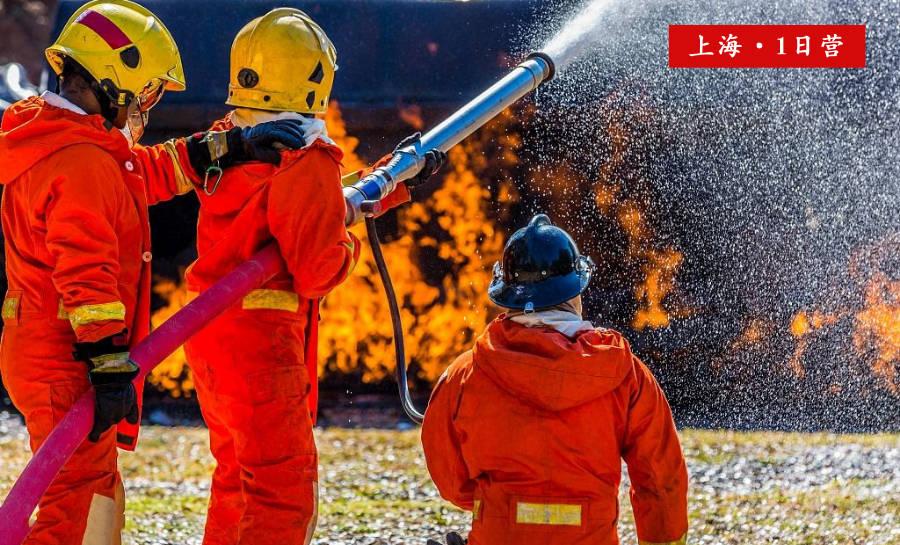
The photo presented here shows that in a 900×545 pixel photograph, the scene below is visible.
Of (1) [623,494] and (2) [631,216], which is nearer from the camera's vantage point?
(1) [623,494]

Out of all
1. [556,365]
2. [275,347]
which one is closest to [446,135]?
[275,347]

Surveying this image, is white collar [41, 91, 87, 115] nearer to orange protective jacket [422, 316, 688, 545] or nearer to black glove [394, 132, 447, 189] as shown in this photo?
black glove [394, 132, 447, 189]

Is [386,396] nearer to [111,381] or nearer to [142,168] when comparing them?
[142,168]

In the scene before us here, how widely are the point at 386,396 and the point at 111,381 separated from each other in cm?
419

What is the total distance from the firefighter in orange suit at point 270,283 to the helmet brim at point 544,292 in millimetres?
846

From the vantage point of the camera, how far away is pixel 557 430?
9.64 ft

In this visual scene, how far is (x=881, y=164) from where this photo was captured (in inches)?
305

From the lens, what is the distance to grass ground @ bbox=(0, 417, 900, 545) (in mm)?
5160

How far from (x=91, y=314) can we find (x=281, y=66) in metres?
1.07

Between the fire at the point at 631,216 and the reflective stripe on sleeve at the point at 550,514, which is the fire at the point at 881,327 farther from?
the reflective stripe on sleeve at the point at 550,514

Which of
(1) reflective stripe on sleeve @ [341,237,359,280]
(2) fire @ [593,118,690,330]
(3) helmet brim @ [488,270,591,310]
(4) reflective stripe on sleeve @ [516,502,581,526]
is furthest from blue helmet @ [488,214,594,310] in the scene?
(2) fire @ [593,118,690,330]

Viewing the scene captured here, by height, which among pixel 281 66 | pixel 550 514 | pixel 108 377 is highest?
pixel 281 66

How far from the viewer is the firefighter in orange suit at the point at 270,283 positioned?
12.3 ft

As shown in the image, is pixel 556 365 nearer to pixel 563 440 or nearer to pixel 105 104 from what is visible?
pixel 563 440
